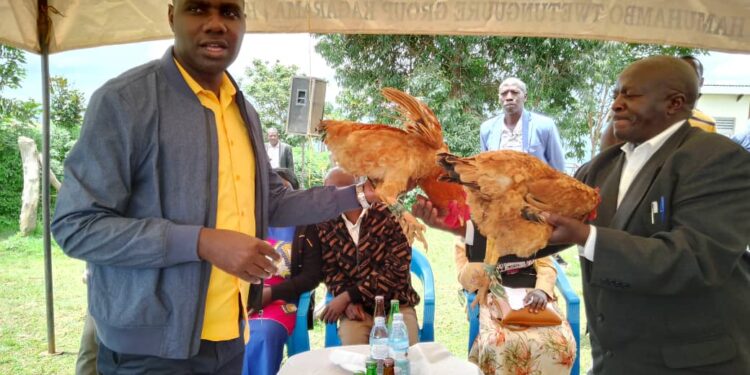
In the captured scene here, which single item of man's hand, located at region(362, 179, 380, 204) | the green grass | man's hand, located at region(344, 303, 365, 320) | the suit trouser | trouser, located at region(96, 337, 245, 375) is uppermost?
man's hand, located at region(362, 179, 380, 204)

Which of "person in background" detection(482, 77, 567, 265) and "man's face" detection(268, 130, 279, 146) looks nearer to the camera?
"person in background" detection(482, 77, 567, 265)

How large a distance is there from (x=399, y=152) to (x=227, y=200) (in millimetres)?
671

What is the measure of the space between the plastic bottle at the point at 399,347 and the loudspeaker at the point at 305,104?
1.13 m

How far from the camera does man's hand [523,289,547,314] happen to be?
347 centimetres

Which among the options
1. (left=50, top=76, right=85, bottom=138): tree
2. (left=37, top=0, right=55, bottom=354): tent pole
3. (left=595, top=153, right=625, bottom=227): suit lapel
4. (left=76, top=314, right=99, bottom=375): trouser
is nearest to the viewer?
(left=595, top=153, right=625, bottom=227): suit lapel

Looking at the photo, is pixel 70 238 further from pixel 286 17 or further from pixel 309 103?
pixel 286 17

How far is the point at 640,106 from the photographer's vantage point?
1979mm

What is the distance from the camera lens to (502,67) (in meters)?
9.64

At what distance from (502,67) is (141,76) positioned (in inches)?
346

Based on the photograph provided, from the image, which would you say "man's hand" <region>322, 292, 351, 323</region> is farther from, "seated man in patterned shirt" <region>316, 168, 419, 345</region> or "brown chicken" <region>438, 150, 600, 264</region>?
"brown chicken" <region>438, 150, 600, 264</region>

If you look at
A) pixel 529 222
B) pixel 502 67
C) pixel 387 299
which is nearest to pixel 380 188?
pixel 529 222

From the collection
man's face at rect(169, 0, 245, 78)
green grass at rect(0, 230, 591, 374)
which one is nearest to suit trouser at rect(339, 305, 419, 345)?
green grass at rect(0, 230, 591, 374)

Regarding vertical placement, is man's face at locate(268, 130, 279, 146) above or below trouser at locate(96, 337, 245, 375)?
above

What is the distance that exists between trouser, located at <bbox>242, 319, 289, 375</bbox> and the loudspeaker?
4.65 feet
